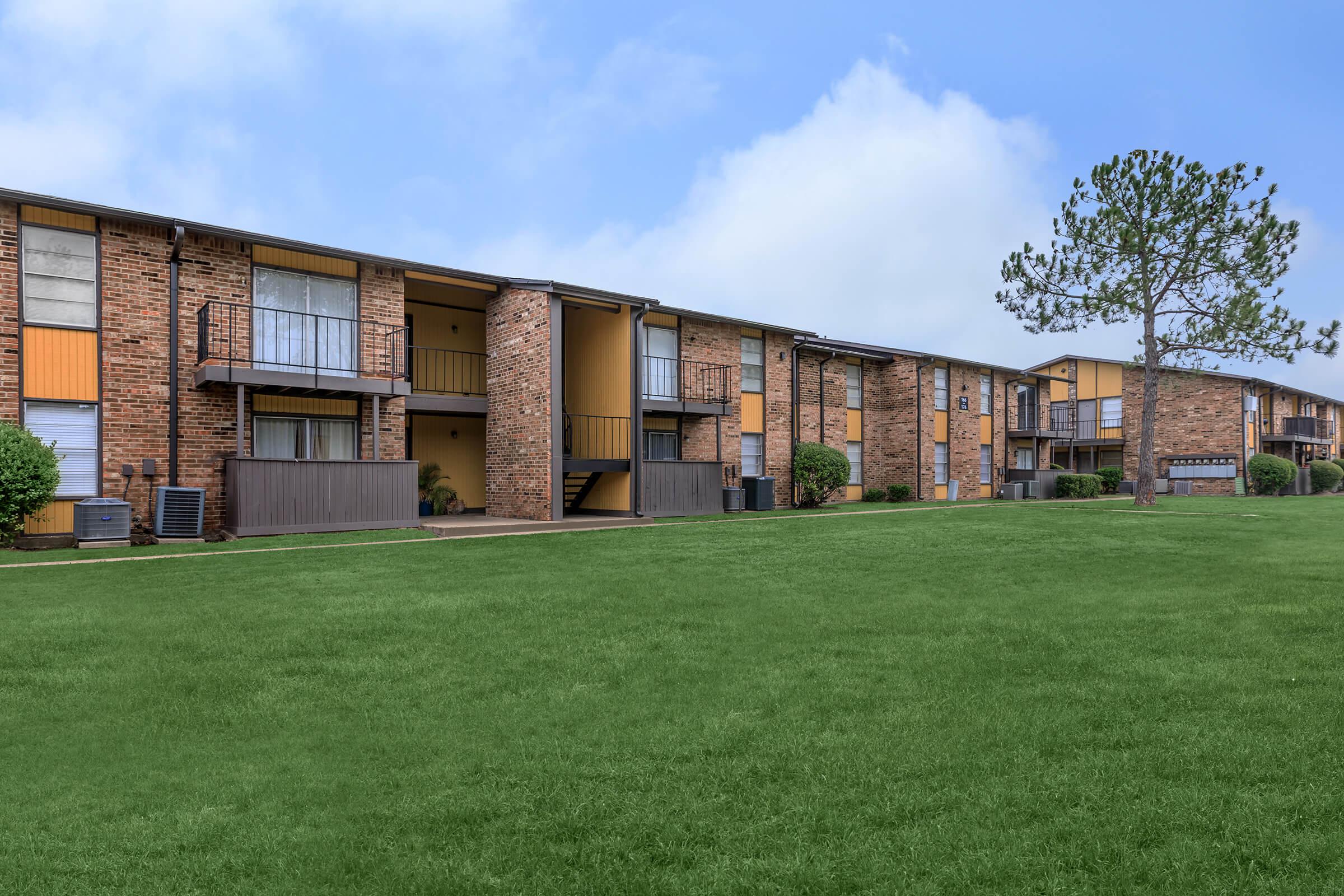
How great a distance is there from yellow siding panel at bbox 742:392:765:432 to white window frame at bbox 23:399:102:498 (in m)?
16.0

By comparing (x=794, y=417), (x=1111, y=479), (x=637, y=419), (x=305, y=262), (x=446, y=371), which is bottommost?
(x=1111, y=479)

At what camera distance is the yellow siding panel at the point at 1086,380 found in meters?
41.5

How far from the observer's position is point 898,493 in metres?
28.1

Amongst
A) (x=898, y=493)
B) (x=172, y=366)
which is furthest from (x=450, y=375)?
(x=898, y=493)

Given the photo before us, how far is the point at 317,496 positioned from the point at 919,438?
69.5 feet

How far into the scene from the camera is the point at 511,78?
3344 cm

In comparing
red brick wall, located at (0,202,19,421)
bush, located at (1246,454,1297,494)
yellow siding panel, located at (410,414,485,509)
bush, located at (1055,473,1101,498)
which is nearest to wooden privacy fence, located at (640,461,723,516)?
yellow siding panel, located at (410,414,485,509)

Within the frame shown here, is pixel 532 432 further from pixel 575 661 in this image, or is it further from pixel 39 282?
pixel 575 661

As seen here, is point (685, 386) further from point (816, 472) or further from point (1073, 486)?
point (1073, 486)

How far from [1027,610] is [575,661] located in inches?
170

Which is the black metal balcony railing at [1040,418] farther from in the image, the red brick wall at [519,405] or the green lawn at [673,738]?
the green lawn at [673,738]

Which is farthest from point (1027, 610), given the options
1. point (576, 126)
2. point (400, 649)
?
point (576, 126)

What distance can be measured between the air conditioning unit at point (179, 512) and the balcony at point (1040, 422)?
3108 centimetres

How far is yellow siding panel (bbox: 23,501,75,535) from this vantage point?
13.2m
